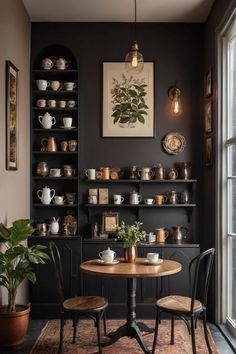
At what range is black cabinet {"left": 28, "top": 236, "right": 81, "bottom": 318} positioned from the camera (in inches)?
191

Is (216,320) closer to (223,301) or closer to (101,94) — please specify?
(223,301)

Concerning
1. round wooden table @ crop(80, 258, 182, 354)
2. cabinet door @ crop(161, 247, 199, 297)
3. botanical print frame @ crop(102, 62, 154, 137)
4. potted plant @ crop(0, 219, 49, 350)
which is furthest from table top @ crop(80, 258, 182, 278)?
botanical print frame @ crop(102, 62, 154, 137)

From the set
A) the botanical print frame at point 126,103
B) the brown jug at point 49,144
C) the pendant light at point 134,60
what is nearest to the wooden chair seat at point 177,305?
the pendant light at point 134,60

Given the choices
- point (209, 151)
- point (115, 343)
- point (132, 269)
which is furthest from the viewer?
point (209, 151)

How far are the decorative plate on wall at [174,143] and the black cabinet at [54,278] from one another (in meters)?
1.39

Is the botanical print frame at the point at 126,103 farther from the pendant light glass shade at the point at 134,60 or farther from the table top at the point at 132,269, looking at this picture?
the table top at the point at 132,269

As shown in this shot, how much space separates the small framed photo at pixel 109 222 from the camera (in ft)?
16.7

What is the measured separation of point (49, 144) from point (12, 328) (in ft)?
6.77

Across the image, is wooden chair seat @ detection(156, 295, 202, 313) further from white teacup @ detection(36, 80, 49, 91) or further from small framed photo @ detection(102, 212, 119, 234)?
white teacup @ detection(36, 80, 49, 91)

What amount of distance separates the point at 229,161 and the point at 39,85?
86.4 inches

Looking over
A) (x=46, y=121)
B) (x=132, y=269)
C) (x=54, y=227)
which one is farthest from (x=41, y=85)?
(x=132, y=269)

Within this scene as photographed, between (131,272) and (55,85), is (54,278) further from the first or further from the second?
(55,85)

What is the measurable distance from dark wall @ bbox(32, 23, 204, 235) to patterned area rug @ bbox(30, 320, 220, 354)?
119 cm

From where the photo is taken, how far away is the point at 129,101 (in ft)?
17.1
